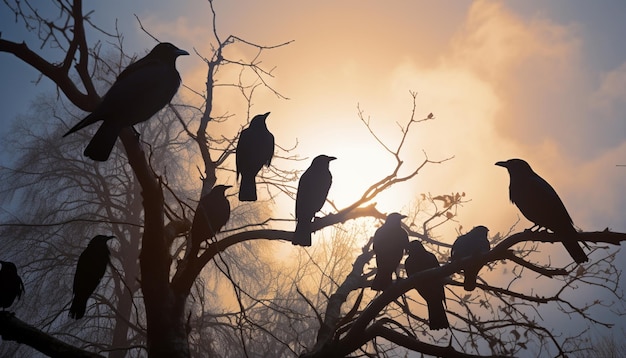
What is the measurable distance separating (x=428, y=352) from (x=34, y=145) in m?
12.5

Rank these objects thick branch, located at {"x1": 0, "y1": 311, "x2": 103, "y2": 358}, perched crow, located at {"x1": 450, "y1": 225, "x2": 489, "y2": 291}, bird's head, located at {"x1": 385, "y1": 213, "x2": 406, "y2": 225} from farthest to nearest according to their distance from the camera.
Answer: bird's head, located at {"x1": 385, "y1": 213, "x2": 406, "y2": 225} → perched crow, located at {"x1": 450, "y1": 225, "x2": 489, "y2": 291} → thick branch, located at {"x1": 0, "y1": 311, "x2": 103, "y2": 358}

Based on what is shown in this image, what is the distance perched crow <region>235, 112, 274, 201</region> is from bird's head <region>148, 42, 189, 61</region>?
4.46 feet

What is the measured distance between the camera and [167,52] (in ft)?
11.9

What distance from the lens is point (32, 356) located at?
880 centimetres

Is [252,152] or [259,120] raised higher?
[259,120]

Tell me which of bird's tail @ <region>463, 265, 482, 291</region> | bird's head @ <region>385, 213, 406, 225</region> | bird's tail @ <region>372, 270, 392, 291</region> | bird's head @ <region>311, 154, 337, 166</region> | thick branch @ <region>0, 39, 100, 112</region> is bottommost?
bird's tail @ <region>463, 265, 482, 291</region>

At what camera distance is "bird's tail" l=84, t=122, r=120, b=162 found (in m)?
2.78

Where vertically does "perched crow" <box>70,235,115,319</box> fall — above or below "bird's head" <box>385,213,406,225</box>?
below

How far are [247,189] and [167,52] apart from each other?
4.92 ft

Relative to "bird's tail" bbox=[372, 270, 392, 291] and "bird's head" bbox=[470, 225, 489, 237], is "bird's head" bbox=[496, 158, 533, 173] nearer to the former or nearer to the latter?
"bird's head" bbox=[470, 225, 489, 237]

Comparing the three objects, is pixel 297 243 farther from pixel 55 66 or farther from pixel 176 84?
pixel 55 66

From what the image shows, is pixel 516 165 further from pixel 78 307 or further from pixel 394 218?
pixel 78 307

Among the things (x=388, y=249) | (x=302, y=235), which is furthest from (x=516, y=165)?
(x=302, y=235)

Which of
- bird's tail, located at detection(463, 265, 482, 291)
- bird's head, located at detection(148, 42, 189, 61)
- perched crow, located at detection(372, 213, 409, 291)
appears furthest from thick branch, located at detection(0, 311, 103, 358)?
perched crow, located at detection(372, 213, 409, 291)
